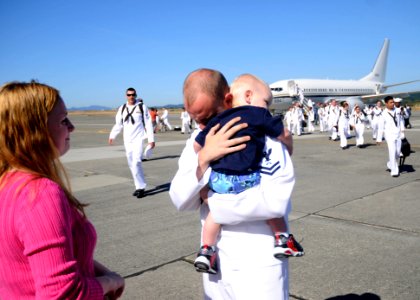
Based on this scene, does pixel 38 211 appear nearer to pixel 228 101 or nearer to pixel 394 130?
pixel 228 101

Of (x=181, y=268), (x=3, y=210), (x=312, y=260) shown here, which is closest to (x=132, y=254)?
(x=181, y=268)

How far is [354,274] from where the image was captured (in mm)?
3711

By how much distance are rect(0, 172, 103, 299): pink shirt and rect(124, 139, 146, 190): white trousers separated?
19.5 feet

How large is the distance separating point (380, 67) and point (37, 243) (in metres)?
61.4

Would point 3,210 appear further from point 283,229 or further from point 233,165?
point 283,229

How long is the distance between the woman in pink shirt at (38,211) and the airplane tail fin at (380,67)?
192 feet

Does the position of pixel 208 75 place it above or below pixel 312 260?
above

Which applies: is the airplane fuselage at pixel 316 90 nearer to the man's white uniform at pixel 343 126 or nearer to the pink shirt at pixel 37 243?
the man's white uniform at pixel 343 126

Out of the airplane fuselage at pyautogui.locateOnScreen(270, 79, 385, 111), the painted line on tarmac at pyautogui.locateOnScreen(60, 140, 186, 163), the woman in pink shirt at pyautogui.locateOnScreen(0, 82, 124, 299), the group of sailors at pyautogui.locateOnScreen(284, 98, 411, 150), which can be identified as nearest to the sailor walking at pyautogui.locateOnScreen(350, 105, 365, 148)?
the group of sailors at pyautogui.locateOnScreen(284, 98, 411, 150)

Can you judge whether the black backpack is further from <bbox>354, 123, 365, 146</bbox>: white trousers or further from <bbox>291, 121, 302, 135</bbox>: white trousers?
<bbox>291, 121, 302, 135</bbox>: white trousers

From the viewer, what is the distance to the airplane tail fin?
5499 centimetres

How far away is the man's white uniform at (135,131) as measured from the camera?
7.39 metres

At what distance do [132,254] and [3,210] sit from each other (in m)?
3.27

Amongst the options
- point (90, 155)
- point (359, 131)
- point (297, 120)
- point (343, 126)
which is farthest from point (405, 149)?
point (297, 120)
